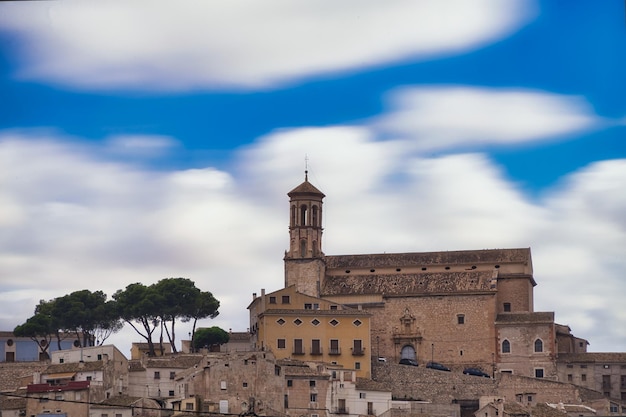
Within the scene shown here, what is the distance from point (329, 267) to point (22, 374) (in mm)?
10364

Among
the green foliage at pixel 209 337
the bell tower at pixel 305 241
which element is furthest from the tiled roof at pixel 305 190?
the green foliage at pixel 209 337

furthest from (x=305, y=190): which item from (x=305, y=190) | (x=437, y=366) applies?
(x=437, y=366)

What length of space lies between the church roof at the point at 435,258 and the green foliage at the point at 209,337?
4283mm

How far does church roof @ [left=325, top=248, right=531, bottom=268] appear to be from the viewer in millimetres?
37344

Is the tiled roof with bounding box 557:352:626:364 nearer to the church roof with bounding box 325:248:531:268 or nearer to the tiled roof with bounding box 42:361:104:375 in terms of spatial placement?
the church roof with bounding box 325:248:531:268

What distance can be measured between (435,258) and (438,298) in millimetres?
2351

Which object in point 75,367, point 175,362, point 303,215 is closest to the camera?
point 75,367

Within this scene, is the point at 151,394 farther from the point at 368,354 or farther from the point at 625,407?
the point at 625,407

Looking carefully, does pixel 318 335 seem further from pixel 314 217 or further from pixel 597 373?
pixel 597 373

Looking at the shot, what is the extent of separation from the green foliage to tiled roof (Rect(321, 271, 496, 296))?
13.4 feet

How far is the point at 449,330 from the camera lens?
35125 mm

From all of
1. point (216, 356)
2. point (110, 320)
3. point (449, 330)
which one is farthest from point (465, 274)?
point (110, 320)

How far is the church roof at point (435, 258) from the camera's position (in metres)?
37.3

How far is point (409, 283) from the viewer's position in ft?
120
